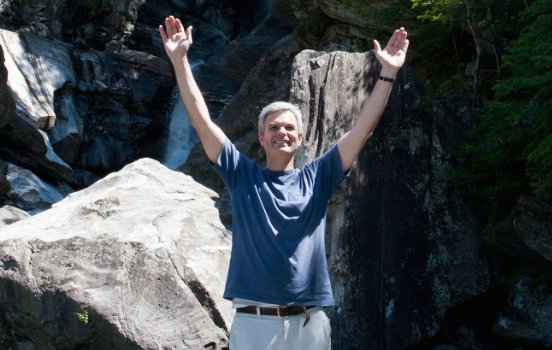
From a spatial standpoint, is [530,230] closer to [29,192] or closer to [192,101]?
[192,101]

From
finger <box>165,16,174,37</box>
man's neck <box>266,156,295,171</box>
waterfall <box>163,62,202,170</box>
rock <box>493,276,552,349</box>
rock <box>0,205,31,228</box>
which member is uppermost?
waterfall <box>163,62,202,170</box>

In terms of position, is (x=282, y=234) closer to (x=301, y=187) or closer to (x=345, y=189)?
(x=301, y=187)

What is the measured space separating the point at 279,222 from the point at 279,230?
37 millimetres

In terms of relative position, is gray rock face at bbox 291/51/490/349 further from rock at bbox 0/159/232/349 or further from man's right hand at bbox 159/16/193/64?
man's right hand at bbox 159/16/193/64

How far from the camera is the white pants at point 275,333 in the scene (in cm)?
340

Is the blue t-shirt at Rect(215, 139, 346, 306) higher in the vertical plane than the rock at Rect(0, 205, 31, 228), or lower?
lower

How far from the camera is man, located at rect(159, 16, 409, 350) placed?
3412mm

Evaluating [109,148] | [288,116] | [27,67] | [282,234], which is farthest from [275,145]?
[109,148]

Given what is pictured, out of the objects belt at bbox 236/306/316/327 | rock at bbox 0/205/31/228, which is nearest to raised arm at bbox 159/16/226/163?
belt at bbox 236/306/316/327

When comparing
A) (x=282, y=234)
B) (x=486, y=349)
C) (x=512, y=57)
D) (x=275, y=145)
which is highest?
(x=512, y=57)

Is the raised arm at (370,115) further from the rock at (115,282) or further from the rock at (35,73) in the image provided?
the rock at (35,73)

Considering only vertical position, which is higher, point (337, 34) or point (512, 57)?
point (337, 34)

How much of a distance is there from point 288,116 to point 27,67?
15237 millimetres

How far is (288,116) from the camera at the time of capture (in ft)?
11.9
